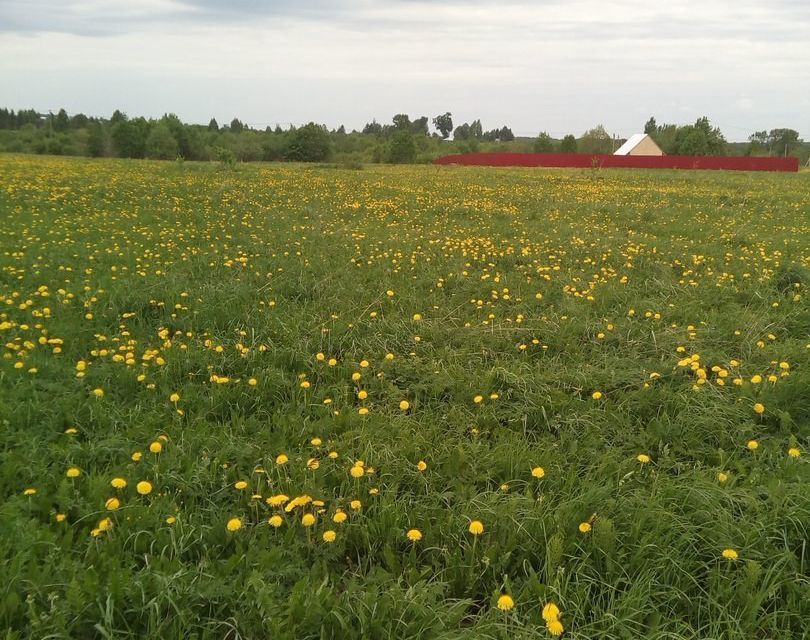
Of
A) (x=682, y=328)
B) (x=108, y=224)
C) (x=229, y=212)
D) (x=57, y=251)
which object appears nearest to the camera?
(x=682, y=328)

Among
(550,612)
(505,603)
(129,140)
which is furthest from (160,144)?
(550,612)

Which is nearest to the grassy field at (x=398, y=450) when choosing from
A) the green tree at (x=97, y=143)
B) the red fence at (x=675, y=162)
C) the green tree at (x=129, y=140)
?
the red fence at (x=675, y=162)

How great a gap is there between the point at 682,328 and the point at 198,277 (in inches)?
195

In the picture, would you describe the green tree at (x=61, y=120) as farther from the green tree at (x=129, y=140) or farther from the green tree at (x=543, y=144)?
the green tree at (x=543, y=144)

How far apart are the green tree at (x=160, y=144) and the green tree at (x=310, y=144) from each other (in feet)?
41.9

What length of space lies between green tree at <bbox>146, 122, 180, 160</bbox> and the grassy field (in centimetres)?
5689

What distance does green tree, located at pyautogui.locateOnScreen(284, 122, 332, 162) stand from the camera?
57375 mm

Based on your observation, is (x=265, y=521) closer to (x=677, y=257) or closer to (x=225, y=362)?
(x=225, y=362)

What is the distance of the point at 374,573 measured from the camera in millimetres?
2055

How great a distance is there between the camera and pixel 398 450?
2801 mm

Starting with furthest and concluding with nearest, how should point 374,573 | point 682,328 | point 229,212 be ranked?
point 229,212 < point 682,328 < point 374,573

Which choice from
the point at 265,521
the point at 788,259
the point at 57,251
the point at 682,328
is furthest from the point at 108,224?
the point at 788,259

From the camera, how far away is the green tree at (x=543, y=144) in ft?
208

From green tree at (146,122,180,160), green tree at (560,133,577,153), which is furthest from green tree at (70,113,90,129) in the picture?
green tree at (560,133,577,153)
